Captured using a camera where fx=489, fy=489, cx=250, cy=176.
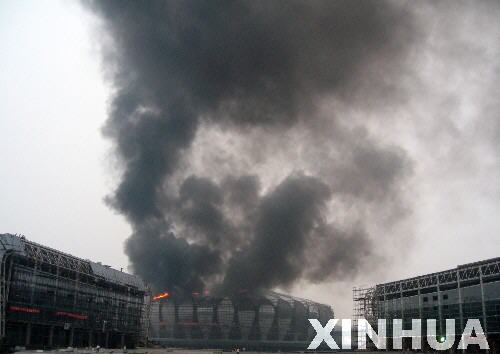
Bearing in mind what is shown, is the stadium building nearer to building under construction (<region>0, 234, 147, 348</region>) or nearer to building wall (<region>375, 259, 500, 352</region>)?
building wall (<region>375, 259, 500, 352</region>)

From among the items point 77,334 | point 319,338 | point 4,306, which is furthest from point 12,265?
point 319,338

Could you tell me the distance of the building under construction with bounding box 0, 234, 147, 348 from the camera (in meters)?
96.1

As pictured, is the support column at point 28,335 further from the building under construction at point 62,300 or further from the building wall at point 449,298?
the building wall at point 449,298

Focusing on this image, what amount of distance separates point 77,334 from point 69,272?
49.0ft

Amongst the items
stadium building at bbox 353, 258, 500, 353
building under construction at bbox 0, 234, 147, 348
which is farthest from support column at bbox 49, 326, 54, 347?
stadium building at bbox 353, 258, 500, 353

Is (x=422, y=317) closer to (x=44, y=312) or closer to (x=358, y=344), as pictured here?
(x=358, y=344)

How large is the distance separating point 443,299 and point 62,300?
89428 millimetres

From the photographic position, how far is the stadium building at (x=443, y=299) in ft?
339

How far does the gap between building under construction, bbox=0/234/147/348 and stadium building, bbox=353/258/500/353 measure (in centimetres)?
6688

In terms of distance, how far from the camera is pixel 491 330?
10194cm

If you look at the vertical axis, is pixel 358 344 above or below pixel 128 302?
below

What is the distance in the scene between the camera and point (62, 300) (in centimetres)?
11081

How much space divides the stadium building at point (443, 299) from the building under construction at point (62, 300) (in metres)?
66.9

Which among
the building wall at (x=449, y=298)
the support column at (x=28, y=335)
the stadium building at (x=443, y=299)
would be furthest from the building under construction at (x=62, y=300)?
the building wall at (x=449, y=298)
